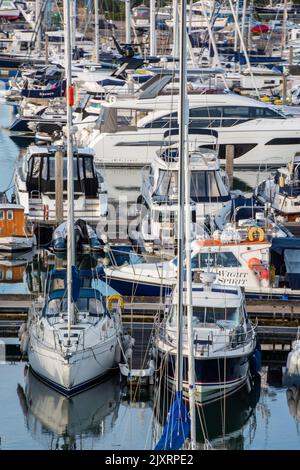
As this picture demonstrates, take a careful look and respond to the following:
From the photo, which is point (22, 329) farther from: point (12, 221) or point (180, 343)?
point (12, 221)

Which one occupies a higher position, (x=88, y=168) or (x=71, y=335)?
(x=88, y=168)

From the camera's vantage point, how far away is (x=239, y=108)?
1661 inches

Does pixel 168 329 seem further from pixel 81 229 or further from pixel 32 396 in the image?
pixel 81 229

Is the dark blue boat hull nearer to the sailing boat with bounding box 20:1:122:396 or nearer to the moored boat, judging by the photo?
the sailing boat with bounding box 20:1:122:396

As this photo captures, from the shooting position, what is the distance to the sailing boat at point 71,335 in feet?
67.8

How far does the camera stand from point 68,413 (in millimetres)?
20703

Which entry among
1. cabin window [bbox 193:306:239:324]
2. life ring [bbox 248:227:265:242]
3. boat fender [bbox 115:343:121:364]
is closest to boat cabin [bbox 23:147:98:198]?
life ring [bbox 248:227:265:242]

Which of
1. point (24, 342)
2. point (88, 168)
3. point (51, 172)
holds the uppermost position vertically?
point (88, 168)

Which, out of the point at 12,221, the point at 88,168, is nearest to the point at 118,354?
the point at 12,221

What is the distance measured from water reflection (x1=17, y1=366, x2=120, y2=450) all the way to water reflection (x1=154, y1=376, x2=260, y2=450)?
93cm

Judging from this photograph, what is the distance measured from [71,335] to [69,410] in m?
1.20

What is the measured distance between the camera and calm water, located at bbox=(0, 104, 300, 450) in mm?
19656
